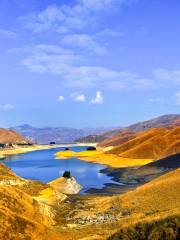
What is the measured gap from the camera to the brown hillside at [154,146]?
15662 centimetres

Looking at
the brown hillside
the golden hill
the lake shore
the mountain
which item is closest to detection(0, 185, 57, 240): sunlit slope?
the golden hill

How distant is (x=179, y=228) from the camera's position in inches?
974

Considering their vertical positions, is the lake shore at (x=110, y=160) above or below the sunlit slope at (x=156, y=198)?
above

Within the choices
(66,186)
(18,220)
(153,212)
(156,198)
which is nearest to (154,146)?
(66,186)

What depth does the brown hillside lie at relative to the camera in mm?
156625

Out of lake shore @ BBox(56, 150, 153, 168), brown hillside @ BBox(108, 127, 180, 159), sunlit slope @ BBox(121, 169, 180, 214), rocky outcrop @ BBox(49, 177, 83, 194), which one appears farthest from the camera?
brown hillside @ BBox(108, 127, 180, 159)

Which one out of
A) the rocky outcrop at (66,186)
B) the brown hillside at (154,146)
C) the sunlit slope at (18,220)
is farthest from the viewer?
the brown hillside at (154,146)

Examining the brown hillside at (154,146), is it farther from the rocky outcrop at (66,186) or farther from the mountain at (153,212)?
the mountain at (153,212)

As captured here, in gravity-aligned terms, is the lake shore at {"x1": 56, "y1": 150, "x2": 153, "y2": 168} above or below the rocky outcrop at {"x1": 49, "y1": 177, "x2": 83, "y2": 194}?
above

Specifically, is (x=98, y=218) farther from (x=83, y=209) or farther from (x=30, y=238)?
(x=30, y=238)

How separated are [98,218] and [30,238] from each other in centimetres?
1405

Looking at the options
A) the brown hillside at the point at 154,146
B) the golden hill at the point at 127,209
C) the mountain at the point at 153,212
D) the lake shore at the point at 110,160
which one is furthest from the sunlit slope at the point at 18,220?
the brown hillside at the point at 154,146

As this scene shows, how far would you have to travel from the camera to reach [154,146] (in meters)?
164

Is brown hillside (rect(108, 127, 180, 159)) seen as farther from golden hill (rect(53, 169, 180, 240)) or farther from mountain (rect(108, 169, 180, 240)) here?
golden hill (rect(53, 169, 180, 240))
